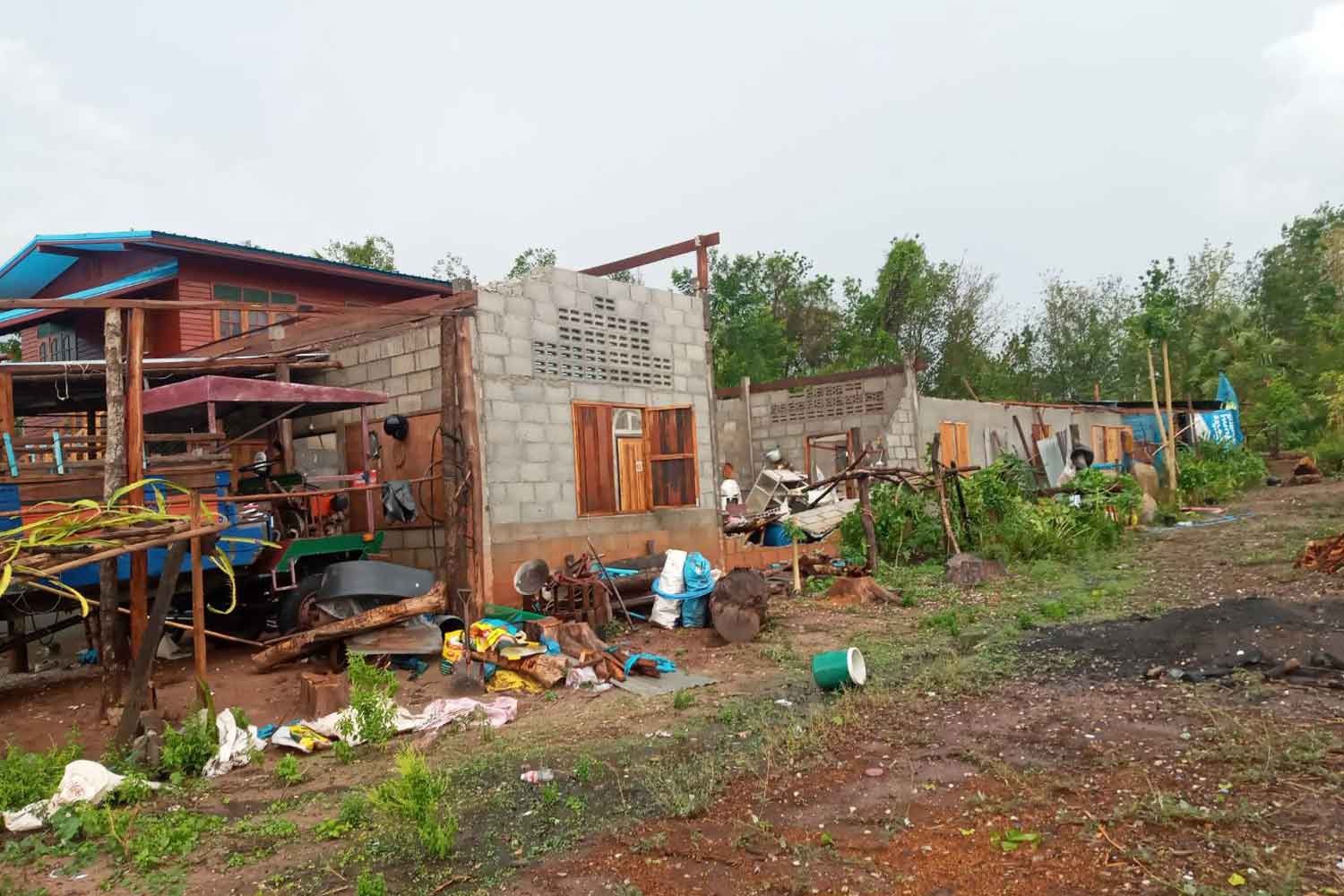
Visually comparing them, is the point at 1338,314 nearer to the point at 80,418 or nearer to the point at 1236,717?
the point at 1236,717

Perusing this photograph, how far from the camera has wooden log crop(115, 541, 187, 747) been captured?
5.86m

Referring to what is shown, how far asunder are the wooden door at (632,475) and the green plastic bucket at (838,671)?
16.6 ft

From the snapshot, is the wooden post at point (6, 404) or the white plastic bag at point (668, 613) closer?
the wooden post at point (6, 404)

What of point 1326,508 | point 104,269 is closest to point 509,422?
point 104,269

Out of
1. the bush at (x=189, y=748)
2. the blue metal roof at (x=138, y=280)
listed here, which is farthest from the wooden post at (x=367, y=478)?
the blue metal roof at (x=138, y=280)

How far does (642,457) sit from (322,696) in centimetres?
590

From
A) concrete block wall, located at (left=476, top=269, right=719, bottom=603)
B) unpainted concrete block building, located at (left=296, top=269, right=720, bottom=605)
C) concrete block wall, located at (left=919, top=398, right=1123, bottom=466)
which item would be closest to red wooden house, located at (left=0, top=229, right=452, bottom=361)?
unpainted concrete block building, located at (left=296, top=269, right=720, bottom=605)

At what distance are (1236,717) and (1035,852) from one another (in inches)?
96.6

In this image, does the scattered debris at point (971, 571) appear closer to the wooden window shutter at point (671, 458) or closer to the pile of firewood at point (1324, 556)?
the pile of firewood at point (1324, 556)

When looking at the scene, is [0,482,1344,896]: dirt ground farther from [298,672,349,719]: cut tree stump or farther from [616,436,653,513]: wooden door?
[616,436,653,513]: wooden door

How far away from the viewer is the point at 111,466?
21.5 feet

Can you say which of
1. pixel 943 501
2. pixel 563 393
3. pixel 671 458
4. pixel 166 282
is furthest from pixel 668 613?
pixel 166 282

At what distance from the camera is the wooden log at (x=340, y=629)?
27.3 ft

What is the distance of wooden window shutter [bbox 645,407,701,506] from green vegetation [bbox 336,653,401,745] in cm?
585
